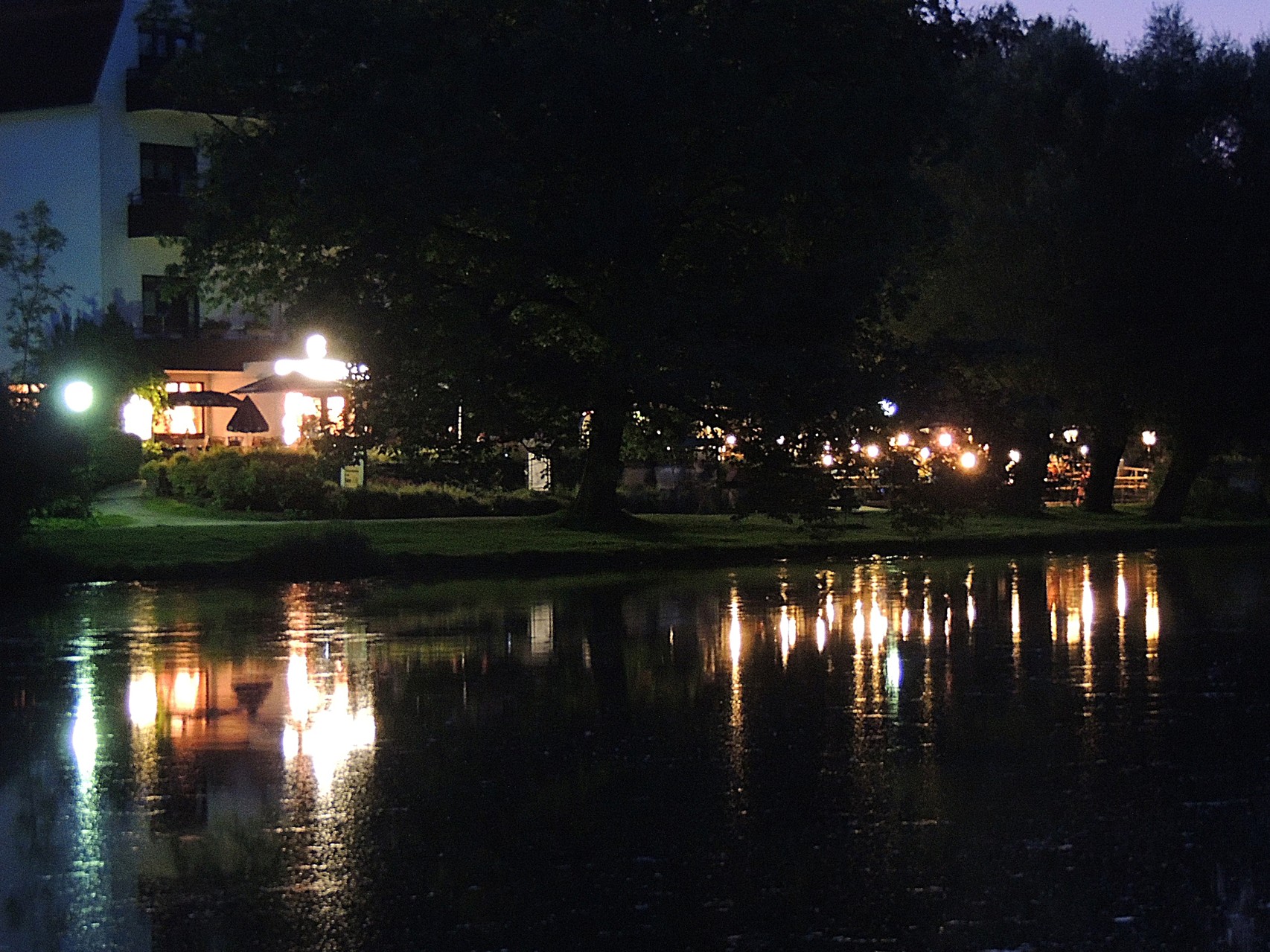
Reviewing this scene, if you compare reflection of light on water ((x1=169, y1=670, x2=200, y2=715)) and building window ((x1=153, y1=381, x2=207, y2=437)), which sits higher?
building window ((x1=153, y1=381, x2=207, y2=437))

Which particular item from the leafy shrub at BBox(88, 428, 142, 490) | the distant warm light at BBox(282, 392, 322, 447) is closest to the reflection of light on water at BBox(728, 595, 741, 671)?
the leafy shrub at BBox(88, 428, 142, 490)

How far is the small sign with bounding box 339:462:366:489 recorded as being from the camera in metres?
38.1

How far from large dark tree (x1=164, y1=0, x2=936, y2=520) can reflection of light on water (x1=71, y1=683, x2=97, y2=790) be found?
1416 cm

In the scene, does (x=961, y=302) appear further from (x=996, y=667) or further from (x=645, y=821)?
(x=645, y=821)

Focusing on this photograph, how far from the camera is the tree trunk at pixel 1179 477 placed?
139 feet

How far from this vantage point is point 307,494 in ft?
119

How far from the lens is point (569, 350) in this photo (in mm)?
32312

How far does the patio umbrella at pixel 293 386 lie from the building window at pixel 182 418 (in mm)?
5703

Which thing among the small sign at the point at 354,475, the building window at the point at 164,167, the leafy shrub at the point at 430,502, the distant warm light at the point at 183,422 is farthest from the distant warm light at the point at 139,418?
the leafy shrub at the point at 430,502

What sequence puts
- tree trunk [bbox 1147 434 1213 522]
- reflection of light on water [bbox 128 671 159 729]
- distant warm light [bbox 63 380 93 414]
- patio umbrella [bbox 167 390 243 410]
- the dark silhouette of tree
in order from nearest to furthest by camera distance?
reflection of light on water [bbox 128 671 159 729] < distant warm light [bbox 63 380 93 414] < tree trunk [bbox 1147 434 1213 522] < the dark silhouette of tree < patio umbrella [bbox 167 390 243 410]

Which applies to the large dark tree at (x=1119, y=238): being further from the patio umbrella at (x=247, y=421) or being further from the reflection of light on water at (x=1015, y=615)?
the patio umbrella at (x=247, y=421)

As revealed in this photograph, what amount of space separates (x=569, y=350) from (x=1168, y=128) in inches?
606

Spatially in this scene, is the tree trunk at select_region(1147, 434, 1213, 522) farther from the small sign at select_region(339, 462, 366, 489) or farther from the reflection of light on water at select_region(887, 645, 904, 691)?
the reflection of light on water at select_region(887, 645, 904, 691)

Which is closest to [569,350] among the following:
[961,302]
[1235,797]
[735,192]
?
[735,192]
